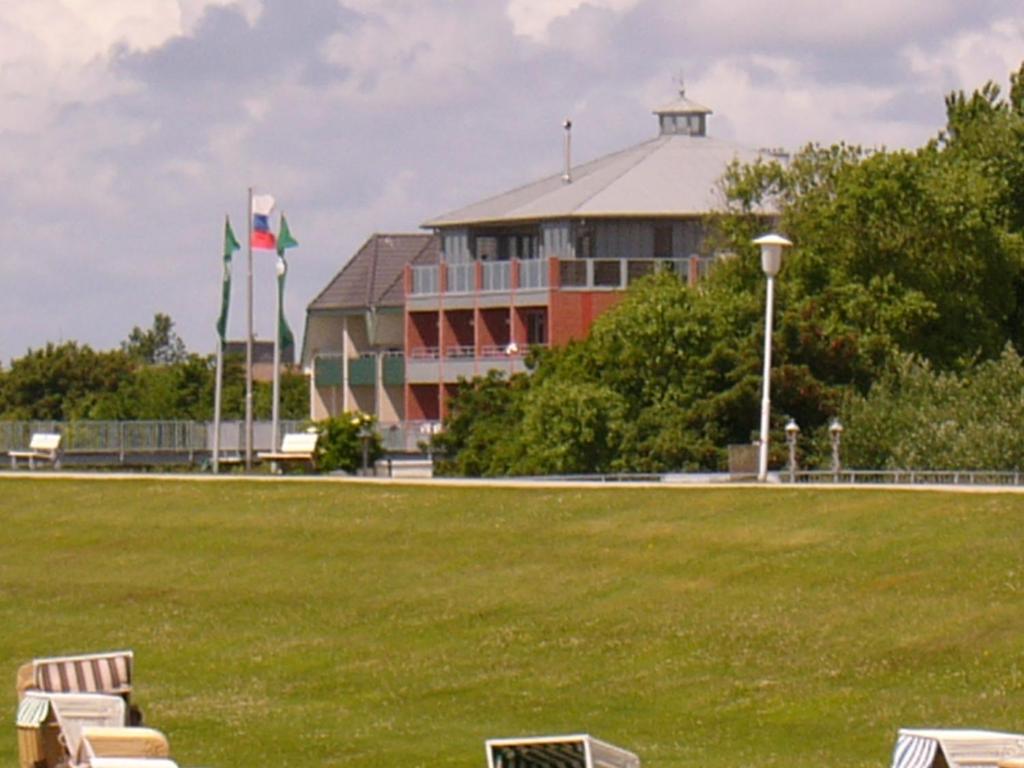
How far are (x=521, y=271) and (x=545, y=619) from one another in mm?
50635

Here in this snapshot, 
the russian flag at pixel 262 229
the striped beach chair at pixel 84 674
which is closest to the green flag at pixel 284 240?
the russian flag at pixel 262 229

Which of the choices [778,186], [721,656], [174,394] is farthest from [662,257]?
[721,656]

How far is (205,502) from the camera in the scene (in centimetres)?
4456

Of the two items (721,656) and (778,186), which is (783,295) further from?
(721,656)

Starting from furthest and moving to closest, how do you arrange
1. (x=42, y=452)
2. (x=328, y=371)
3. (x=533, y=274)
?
(x=328, y=371), (x=533, y=274), (x=42, y=452)

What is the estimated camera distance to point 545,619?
30.3m

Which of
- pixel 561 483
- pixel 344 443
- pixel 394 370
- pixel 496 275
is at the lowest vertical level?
pixel 561 483

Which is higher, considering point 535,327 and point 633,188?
point 633,188

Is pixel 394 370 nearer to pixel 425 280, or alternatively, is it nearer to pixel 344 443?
pixel 425 280

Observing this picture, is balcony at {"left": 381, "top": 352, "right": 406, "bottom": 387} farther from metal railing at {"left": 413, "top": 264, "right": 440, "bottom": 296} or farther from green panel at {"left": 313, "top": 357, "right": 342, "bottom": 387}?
green panel at {"left": 313, "top": 357, "right": 342, "bottom": 387}

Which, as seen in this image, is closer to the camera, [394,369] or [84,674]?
[84,674]

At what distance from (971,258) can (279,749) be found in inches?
1813

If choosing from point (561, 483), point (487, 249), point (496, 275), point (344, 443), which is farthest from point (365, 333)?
→ point (561, 483)

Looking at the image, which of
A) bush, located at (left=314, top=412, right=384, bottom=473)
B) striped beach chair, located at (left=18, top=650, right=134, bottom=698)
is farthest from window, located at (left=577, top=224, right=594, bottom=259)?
striped beach chair, located at (left=18, top=650, right=134, bottom=698)
